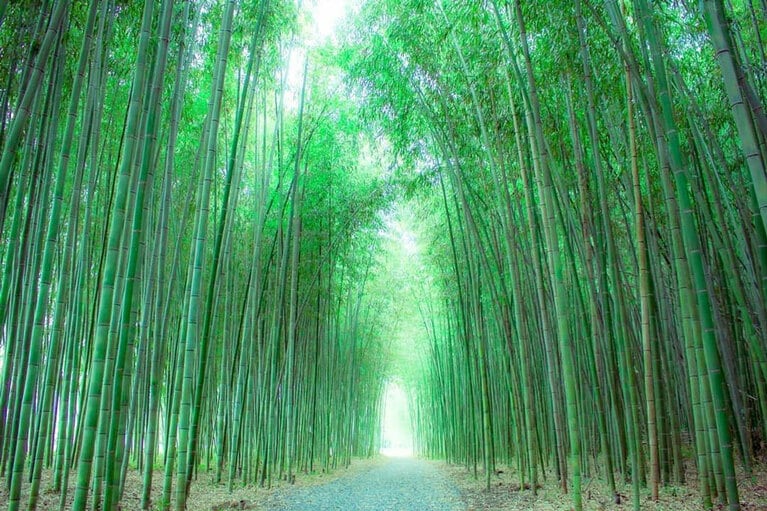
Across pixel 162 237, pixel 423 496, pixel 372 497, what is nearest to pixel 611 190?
pixel 423 496

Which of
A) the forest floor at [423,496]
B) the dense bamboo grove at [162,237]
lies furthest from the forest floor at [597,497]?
the dense bamboo grove at [162,237]

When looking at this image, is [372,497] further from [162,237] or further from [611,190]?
[611,190]

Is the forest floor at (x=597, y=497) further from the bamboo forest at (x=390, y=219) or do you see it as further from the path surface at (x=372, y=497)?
the path surface at (x=372, y=497)

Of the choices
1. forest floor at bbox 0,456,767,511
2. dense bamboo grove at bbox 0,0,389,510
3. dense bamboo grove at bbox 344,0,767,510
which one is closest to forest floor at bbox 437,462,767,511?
forest floor at bbox 0,456,767,511

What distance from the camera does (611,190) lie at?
195 inches

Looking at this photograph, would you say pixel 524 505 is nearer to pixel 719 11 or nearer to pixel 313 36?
pixel 719 11

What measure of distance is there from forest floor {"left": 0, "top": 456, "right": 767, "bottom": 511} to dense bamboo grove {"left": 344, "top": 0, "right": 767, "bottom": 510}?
16 centimetres

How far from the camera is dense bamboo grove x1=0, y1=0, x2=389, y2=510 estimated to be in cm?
240

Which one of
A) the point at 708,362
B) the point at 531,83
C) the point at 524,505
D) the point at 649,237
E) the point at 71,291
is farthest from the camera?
the point at 71,291

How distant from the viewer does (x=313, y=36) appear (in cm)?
574

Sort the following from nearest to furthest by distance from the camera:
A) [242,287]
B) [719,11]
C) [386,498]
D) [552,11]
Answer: [719,11] < [552,11] < [386,498] < [242,287]

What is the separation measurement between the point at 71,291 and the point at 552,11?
4.47 metres

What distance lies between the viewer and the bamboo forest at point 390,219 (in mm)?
2514

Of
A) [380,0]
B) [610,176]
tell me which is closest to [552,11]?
[610,176]
